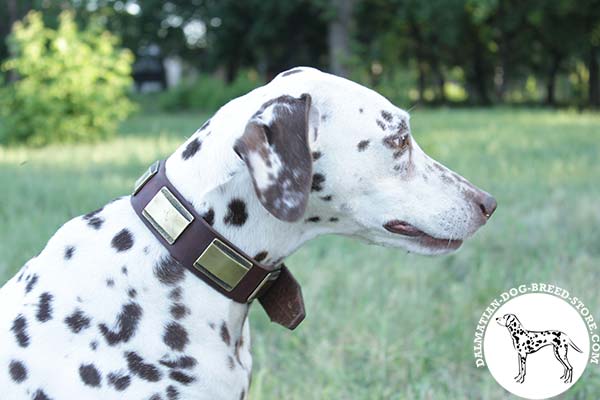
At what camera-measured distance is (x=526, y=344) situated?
3006 millimetres

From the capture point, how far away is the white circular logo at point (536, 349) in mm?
3027

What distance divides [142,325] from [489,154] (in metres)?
7.72

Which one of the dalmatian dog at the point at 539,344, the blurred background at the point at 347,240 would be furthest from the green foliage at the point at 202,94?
the dalmatian dog at the point at 539,344

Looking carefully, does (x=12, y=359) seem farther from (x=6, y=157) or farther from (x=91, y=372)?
(x=6, y=157)

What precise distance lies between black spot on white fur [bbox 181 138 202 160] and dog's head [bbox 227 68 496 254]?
0.18 metres

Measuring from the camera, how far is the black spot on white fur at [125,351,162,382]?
1894 mm

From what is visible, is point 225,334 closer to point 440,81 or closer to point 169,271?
point 169,271

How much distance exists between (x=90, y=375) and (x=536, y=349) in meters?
1.88

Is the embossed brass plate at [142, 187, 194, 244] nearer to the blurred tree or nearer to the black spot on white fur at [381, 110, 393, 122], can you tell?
the black spot on white fur at [381, 110, 393, 122]

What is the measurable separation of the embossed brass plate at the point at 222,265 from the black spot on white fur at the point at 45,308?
41 cm

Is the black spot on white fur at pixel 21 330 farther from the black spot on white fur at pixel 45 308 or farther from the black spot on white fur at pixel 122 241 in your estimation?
the black spot on white fur at pixel 122 241

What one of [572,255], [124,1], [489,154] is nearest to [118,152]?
[489,154]

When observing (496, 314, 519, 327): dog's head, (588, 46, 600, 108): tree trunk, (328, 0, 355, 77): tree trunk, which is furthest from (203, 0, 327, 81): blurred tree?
(496, 314, 519, 327): dog's head

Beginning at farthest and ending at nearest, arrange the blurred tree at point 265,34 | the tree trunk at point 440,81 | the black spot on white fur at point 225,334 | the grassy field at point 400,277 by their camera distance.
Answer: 1. the tree trunk at point 440,81
2. the blurred tree at point 265,34
3. the grassy field at point 400,277
4. the black spot on white fur at point 225,334
